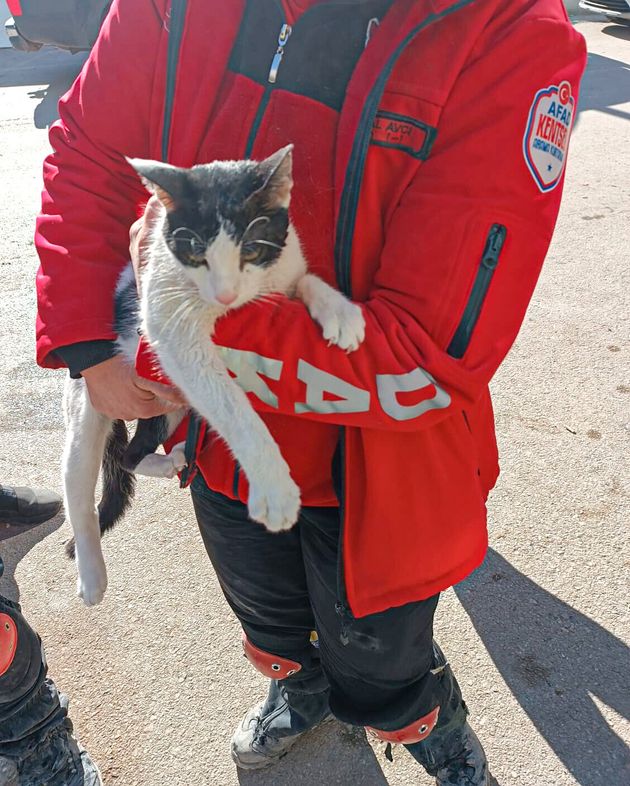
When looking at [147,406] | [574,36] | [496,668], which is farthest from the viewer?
[496,668]

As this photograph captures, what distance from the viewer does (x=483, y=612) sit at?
7.56ft

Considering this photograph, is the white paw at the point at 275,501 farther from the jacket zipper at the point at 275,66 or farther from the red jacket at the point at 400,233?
the jacket zipper at the point at 275,66

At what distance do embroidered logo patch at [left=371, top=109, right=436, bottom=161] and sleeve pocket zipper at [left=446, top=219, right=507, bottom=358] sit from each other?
0.21 m

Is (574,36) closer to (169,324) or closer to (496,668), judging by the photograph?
(169,324)

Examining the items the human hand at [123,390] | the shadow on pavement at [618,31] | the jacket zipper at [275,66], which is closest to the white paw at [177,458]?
the human hand at [123,390]

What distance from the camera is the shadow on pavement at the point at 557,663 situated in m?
1.90

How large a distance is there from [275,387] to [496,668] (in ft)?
4.61

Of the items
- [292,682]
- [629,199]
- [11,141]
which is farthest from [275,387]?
[11,141]

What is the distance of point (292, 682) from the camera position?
75.3 inches

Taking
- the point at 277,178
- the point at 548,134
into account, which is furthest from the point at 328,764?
the point at 548,134

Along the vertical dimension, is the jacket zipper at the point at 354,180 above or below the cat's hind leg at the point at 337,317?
above

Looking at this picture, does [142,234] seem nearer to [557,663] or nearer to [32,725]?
[32,725]

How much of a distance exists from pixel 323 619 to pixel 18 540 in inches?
66.3

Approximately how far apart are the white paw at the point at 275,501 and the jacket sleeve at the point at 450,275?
17 cm
